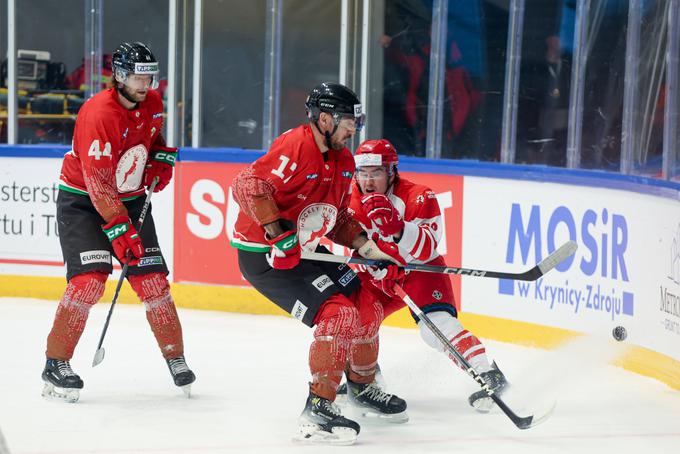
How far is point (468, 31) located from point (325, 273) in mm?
3357

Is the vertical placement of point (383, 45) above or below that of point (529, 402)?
above

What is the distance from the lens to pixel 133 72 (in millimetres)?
3932

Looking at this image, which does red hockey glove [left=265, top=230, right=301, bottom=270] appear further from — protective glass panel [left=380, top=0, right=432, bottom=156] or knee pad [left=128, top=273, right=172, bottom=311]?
protective glass panel [left=380, top=0, right=432, bottom=156]

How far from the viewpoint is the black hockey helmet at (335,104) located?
3.47m

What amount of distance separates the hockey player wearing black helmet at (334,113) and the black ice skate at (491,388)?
95cm

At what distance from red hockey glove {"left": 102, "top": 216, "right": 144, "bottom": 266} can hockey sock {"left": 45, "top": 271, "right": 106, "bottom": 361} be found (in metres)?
0.22

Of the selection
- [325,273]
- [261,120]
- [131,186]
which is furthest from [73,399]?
[261,120]

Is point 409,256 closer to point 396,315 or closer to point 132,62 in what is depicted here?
point 132,62

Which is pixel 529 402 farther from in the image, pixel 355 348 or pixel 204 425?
pixel 204 425

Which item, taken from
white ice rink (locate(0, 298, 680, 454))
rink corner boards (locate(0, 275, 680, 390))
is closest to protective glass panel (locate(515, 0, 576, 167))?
rink corner boards (locate(0, 275, 680, 390))

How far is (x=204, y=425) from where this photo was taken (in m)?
3.75

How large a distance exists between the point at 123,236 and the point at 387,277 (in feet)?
2.95

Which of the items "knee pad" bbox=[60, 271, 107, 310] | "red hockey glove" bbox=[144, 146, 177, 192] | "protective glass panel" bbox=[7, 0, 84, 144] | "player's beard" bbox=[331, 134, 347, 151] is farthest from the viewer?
"protective glass panel" bbox=[7, 0, 84, 144]

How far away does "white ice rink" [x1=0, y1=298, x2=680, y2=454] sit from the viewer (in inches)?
139
